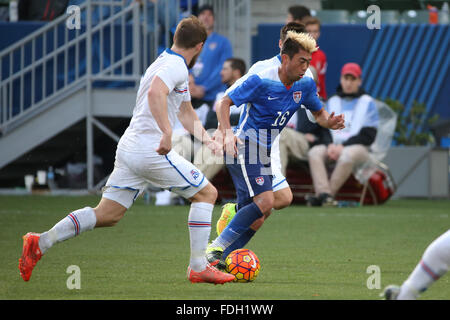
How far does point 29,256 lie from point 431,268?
2701mm

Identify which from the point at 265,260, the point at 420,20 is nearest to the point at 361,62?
the point at 420,20

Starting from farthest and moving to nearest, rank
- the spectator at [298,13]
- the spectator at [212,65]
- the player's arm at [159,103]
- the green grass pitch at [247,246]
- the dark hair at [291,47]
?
the spectator at [212,65], the spectator at [298,13], the dark hair at [291,47], the player's arm at [159,103], the green grass pitch at [247,246]

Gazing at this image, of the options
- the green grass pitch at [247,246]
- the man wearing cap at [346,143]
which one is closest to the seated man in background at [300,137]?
the man wearing cap at [346,143]

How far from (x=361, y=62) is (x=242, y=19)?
2174 millimetres

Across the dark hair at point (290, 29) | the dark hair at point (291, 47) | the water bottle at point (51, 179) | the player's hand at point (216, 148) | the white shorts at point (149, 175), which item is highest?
the dark hair at point (290, 29)

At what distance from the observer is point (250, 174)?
6.78m

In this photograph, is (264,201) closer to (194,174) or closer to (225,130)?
(225,130)

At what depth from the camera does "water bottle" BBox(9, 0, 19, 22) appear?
15167mm

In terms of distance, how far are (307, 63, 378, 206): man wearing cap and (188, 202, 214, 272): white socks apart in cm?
644

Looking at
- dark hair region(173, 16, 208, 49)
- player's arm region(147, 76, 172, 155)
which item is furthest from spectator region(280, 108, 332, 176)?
player's arm region(147, 76, 172, 155)

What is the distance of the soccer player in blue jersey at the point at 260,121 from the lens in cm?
659

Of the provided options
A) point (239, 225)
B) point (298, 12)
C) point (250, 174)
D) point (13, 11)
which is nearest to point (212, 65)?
point (298, 12)

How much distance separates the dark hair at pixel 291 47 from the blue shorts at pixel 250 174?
2.73 feet

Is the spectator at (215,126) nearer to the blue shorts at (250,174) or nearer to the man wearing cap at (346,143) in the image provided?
the man wearing cap at (346,143)
